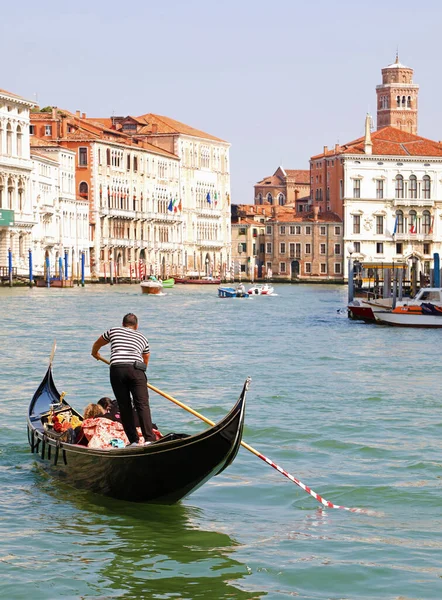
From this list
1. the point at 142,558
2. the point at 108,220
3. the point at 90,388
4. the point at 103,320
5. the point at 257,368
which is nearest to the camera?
the point at 142,558

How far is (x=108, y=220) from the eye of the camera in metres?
63.7

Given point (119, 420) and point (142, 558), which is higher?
point (119, 420)

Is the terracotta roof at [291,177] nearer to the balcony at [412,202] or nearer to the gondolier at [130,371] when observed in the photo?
the balcony at [412,202]

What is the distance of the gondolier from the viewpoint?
313 inches

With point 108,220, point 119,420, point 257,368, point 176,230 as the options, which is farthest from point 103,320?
point 176,230

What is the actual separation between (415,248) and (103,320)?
4545 cm

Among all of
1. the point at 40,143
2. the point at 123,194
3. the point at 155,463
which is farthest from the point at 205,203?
the point at 155,463

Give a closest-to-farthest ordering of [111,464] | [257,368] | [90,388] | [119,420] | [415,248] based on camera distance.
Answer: [111,464], [119,420], [90,388], [257,368], [415,248]

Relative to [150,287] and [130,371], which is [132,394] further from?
[150,287]

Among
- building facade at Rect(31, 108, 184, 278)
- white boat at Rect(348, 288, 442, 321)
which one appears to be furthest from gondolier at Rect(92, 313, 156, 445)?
building facade at Rect(31, 108, 184, 278)

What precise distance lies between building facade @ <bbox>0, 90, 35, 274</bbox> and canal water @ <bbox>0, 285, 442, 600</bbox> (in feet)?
111

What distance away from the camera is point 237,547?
7277 millimetres

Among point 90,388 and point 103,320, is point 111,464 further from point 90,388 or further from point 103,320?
point 103,320

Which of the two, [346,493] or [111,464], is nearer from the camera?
[111,464]
